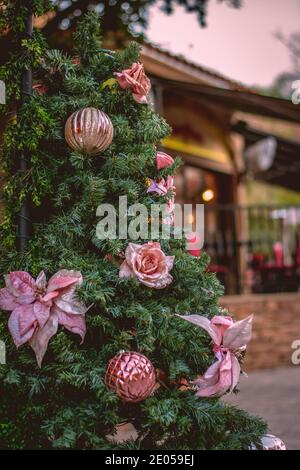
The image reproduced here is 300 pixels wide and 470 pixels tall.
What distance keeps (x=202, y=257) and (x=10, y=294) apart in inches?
38.1

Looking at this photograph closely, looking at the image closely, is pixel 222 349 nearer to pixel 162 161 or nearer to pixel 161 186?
pixel 161 186

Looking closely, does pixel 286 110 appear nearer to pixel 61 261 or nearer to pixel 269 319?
pixel 269 319

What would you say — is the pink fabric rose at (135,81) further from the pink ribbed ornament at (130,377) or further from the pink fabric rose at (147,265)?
the pink ribbed ornament at (130,377)

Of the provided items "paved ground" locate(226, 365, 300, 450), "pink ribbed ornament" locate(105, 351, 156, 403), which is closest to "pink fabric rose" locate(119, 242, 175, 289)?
"pink ribbed ornament" locate(105, 351, 156, 403)

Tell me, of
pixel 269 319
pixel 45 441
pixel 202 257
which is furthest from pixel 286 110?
pixel 45 441

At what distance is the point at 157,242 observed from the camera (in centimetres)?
233

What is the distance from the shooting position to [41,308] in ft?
6.93

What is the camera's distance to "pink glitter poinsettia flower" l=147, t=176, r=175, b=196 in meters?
2.50

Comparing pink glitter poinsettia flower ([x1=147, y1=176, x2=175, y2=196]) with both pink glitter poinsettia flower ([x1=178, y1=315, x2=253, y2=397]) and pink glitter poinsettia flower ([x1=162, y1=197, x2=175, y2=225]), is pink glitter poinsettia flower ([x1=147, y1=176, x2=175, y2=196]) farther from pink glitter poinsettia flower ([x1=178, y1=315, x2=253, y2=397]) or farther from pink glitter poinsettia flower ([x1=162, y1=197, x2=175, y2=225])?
pink glitter poinsettia flower ([x1=178, y1=315, x2=253, y2=397])

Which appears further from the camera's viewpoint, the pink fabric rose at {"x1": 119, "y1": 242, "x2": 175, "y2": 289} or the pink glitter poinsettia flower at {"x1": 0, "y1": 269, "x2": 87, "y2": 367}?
the pink fabric rose at {"x1": 119, "y1": 242, "x2": 175, "y2": 289}

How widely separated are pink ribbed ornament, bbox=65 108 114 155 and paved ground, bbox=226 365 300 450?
270 centimetres

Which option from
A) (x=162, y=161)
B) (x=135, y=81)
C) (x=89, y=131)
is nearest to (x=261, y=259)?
(x=162, y=161)

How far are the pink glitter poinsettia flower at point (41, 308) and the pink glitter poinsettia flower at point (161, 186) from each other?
625mm

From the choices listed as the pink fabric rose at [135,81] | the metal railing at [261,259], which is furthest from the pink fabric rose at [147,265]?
the metal railing at [261,259]
